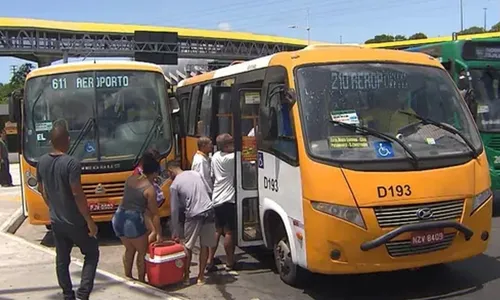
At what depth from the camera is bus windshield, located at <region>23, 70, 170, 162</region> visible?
949cm

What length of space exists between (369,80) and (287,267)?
7.16 feet

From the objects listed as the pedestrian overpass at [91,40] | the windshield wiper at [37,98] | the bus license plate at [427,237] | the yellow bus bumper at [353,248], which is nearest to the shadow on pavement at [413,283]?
the yellow bus bumper at [353,248]

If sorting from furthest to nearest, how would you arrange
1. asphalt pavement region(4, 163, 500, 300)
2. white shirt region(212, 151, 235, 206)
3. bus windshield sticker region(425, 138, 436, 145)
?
1. white shirt region(212, 151, 235, 206)
2. asphalt pavement region(4, 163, 500, 300)
3. bus windshield sticker region(425, 138, 436, 145)

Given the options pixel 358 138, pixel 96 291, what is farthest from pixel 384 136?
pixel 96 291

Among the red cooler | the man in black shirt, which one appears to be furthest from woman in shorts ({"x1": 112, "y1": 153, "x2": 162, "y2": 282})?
the man in black shirt

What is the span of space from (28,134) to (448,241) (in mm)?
6439

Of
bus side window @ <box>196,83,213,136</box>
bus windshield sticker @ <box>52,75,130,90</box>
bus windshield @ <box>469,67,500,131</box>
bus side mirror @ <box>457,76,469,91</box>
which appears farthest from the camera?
bus windshield @ <box>469,67,500,131</box>

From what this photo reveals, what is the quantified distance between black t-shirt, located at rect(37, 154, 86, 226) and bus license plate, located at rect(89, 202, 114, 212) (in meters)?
3.60

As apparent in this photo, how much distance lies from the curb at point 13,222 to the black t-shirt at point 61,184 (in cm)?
555

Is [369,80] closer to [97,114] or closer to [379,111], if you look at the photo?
[379,111]

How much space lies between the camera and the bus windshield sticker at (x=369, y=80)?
21.4 feet

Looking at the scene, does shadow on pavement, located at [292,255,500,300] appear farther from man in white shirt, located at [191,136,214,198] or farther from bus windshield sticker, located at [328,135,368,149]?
man in white shirt, located at [191,136,214,198]

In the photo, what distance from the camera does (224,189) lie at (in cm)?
743

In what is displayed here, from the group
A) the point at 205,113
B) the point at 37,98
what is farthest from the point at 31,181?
the point at 205,113
